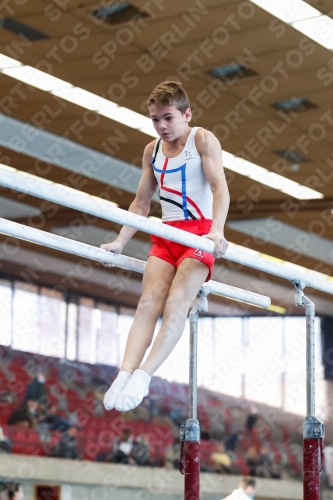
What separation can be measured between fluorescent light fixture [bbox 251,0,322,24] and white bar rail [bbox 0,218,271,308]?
3.93 metres

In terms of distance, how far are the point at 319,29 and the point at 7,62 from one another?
3.28 meters

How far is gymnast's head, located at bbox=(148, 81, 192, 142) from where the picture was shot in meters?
3.56

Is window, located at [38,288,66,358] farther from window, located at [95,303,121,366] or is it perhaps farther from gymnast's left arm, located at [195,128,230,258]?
gymnast's left arm, located at [195,128,230,258]

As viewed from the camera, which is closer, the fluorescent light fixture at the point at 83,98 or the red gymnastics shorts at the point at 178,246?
the red gymnastics shorts at the point at 178,246

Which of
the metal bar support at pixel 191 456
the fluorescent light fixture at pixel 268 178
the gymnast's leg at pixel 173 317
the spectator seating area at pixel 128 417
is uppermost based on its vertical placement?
the fluorescent light fixture at pixel 268 178

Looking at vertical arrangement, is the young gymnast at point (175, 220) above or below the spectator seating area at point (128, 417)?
below

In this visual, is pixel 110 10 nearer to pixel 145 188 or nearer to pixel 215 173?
pixel 145 188

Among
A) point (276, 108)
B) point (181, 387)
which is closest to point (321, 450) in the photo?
point (276, 108)

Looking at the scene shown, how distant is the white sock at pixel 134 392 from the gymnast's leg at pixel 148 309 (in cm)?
12

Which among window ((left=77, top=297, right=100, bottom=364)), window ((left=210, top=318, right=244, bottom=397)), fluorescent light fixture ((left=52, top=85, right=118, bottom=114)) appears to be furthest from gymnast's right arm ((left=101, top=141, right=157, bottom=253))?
window ((left=210, top=318, right=244, bottom=397))

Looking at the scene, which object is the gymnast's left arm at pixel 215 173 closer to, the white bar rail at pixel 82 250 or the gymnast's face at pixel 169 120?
the gymnast's face at pixel 169 120

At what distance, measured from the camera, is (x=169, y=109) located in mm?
3574

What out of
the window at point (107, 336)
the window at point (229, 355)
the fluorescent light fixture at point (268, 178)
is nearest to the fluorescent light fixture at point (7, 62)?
the fluorescent light fixture at point (268, 178)

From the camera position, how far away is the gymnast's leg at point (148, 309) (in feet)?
11.9
